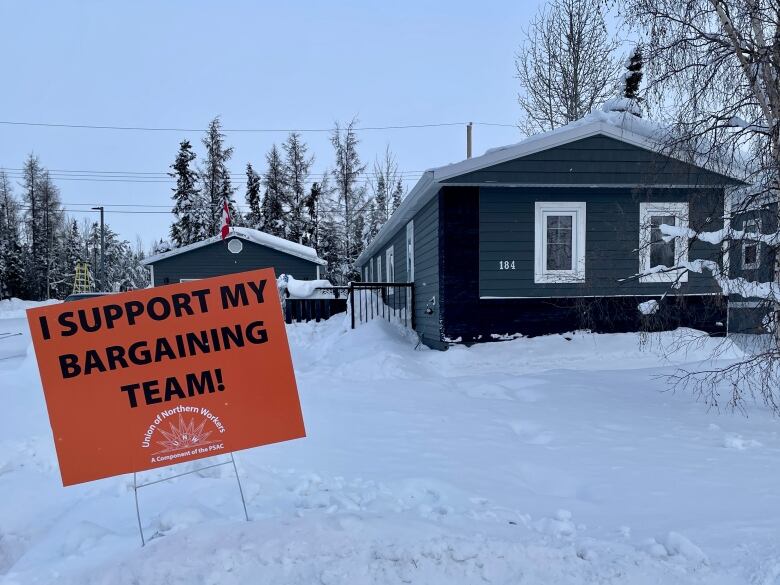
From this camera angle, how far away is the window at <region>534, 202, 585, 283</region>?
32.8 ft

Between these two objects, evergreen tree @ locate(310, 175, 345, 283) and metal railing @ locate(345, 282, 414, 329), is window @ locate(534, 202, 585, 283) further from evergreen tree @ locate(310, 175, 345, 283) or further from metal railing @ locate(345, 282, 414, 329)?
evergreen tree @ locate(310, 175, 345, 283)

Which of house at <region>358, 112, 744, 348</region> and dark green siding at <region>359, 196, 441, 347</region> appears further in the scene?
dark green siding at <region>359, 196, 441, 347</region>

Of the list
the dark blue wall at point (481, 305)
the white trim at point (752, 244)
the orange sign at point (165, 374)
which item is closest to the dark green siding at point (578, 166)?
the dark blue wall at point (481, 305)

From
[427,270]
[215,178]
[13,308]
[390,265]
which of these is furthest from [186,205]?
[427,270]

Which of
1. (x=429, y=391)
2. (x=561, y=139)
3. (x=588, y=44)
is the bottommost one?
(x=429, y=391)

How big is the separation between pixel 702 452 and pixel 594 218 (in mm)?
6197

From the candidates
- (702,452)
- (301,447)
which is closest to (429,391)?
(301,447)

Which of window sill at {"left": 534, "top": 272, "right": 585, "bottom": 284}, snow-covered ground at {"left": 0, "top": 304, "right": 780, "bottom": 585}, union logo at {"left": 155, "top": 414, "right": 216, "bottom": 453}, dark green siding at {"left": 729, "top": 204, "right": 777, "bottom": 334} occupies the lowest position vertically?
snow-covered ground at {"left": 0, "top": 304, "right": 780, "bottom": 585}

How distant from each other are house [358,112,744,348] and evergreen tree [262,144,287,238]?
2842cm

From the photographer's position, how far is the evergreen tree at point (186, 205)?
1436 inches

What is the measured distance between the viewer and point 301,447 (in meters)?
4.94

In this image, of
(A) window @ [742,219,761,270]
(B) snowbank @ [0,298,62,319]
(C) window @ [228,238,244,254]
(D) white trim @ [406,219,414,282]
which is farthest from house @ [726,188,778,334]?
(B) snowbank @ [0,298,62,319]

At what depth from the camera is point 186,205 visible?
1458 inches

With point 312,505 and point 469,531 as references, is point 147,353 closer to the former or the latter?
point 312,505
